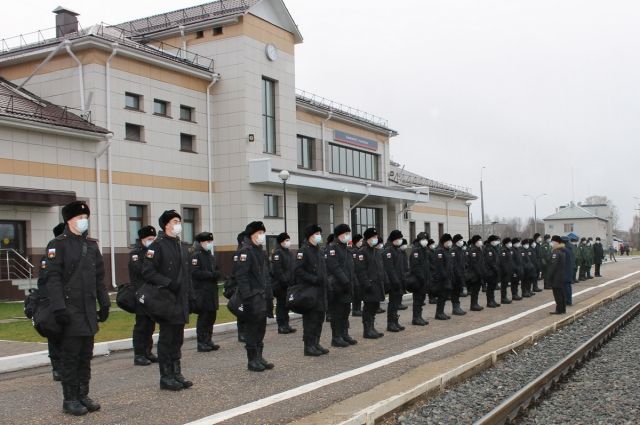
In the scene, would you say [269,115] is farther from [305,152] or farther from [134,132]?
[134,132]

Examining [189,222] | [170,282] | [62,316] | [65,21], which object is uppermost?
[65,21]

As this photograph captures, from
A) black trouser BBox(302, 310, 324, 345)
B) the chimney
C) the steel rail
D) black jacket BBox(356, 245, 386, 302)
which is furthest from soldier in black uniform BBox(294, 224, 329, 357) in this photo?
the chimney

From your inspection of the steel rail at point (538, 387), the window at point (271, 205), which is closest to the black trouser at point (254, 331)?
the steel rail at point (538, 387)

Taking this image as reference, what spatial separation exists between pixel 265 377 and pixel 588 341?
6.04 metres

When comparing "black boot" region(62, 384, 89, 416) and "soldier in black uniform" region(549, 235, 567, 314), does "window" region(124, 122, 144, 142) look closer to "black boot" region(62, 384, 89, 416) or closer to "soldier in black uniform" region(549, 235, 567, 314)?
"soldier in black uniform" region(549, 235, 567, 314)

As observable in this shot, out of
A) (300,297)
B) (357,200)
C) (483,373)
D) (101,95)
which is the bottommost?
(483,373)

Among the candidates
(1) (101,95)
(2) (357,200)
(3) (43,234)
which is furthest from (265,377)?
(2) (357,200)

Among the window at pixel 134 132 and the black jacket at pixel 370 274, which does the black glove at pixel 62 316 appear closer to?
the black jacket at pixel 370 274

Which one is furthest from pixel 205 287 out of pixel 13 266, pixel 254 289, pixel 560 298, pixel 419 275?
pixel 13 266

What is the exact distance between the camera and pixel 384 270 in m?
13.0

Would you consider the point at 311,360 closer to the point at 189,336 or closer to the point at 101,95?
the point at 189,336

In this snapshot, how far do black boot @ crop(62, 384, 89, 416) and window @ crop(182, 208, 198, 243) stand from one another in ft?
70.6

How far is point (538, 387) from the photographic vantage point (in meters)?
8.34

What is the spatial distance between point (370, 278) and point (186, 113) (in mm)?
18786
